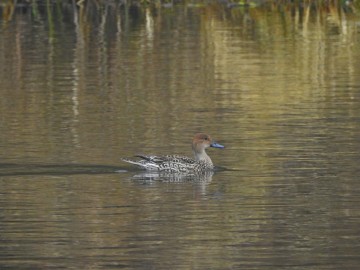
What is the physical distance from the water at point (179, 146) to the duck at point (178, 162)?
141 millimetres

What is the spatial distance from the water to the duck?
0.46ft

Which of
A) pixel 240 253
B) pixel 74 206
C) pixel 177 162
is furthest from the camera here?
pixel 177 162

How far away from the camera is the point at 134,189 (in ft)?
48.2

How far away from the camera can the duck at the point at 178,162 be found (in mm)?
15742

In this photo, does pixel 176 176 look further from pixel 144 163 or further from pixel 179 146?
pixel 179 146

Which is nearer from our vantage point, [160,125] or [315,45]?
[160,125]

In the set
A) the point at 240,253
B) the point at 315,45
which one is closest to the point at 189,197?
the point at 240,253

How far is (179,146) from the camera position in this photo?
17.6 m

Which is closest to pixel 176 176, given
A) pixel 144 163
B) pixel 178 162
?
pixel 178 162

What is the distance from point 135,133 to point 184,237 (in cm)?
651

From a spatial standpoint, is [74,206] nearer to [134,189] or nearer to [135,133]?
[134,189]

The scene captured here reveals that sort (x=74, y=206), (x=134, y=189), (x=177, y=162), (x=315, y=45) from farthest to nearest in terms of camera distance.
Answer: (x=315, y=45), (x=177, y=162), (x=134, y=189), (x=74, y=206)

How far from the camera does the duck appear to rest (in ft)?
51.6

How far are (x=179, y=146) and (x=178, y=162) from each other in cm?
180
